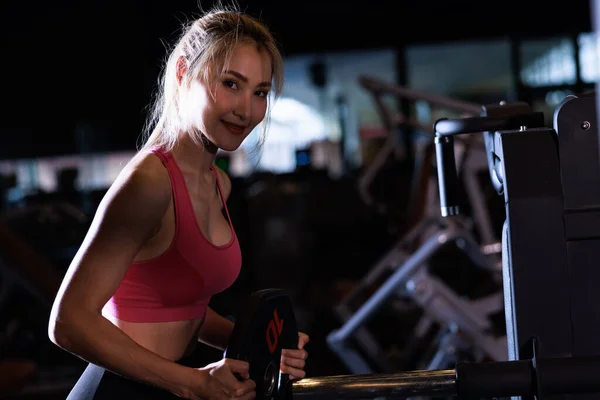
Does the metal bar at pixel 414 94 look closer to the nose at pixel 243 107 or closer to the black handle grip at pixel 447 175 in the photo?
the black handle grip at pixel 447 175

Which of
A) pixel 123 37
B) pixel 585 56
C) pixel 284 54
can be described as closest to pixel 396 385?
pixel 284 54

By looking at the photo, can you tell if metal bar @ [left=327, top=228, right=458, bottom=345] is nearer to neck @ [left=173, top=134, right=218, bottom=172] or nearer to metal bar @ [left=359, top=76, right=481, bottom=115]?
metal bar @ [left=359, top=76, right=481, bottom=115]

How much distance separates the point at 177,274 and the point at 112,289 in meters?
0.16

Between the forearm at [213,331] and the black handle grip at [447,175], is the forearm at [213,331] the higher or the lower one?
the lower one

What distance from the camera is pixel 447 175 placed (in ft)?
4.46

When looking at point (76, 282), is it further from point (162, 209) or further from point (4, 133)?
point (4, 133)

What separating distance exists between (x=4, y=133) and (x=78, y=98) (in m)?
1.01

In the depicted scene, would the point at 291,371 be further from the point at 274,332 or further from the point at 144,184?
the point at 144,184

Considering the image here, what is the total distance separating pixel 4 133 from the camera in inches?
348

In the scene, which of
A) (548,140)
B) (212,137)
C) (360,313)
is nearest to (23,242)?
(212,137)

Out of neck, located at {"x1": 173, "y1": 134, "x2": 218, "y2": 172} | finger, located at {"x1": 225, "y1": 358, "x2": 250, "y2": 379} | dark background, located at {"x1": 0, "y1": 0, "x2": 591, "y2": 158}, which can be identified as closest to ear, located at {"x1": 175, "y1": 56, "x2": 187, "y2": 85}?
neck, located at {"x1": 173, "y1": 134, "x2": 218, "y2": 172}

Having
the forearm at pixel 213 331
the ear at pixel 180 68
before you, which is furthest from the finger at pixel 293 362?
the ear at pixel 180 68

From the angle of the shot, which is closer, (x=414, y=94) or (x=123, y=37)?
(x=414, y=94)

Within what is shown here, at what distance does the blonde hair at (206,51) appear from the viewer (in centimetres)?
118
